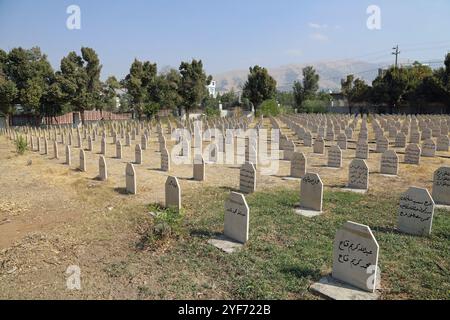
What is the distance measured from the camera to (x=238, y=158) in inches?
531

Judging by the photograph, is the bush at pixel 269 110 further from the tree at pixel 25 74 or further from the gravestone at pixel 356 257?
the gravestone at pixel 356 257

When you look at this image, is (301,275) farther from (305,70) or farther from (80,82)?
(305,70)

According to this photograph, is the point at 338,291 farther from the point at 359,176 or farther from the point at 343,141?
the point at 343,141

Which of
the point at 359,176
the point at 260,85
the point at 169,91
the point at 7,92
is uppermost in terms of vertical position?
the point at 260,85

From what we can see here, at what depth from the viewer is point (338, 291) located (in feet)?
13.3

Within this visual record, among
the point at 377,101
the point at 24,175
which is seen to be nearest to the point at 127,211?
the point at 24,175

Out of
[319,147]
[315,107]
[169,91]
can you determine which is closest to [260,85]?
[315,107]

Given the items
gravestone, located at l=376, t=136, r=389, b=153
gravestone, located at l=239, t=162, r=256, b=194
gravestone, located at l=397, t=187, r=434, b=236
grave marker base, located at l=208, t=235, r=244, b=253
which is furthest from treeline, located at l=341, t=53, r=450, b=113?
grave marker base, located at l=208, t=235, r=244, b=253

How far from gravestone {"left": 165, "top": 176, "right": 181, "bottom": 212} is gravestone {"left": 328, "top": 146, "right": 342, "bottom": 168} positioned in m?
6.06

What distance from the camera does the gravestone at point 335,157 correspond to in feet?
37.4

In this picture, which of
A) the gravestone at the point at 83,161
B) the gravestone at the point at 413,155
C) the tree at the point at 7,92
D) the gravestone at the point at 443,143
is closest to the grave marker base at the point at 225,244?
the gravestone at the point at 83,161

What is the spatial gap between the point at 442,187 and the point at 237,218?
428 centimetres

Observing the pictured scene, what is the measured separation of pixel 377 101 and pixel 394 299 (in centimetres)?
4622

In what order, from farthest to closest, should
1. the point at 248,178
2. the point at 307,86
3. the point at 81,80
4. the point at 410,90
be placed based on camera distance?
the point at 307,86 < the point at 410,90 < the point at 81,80 < the point at 248,178
